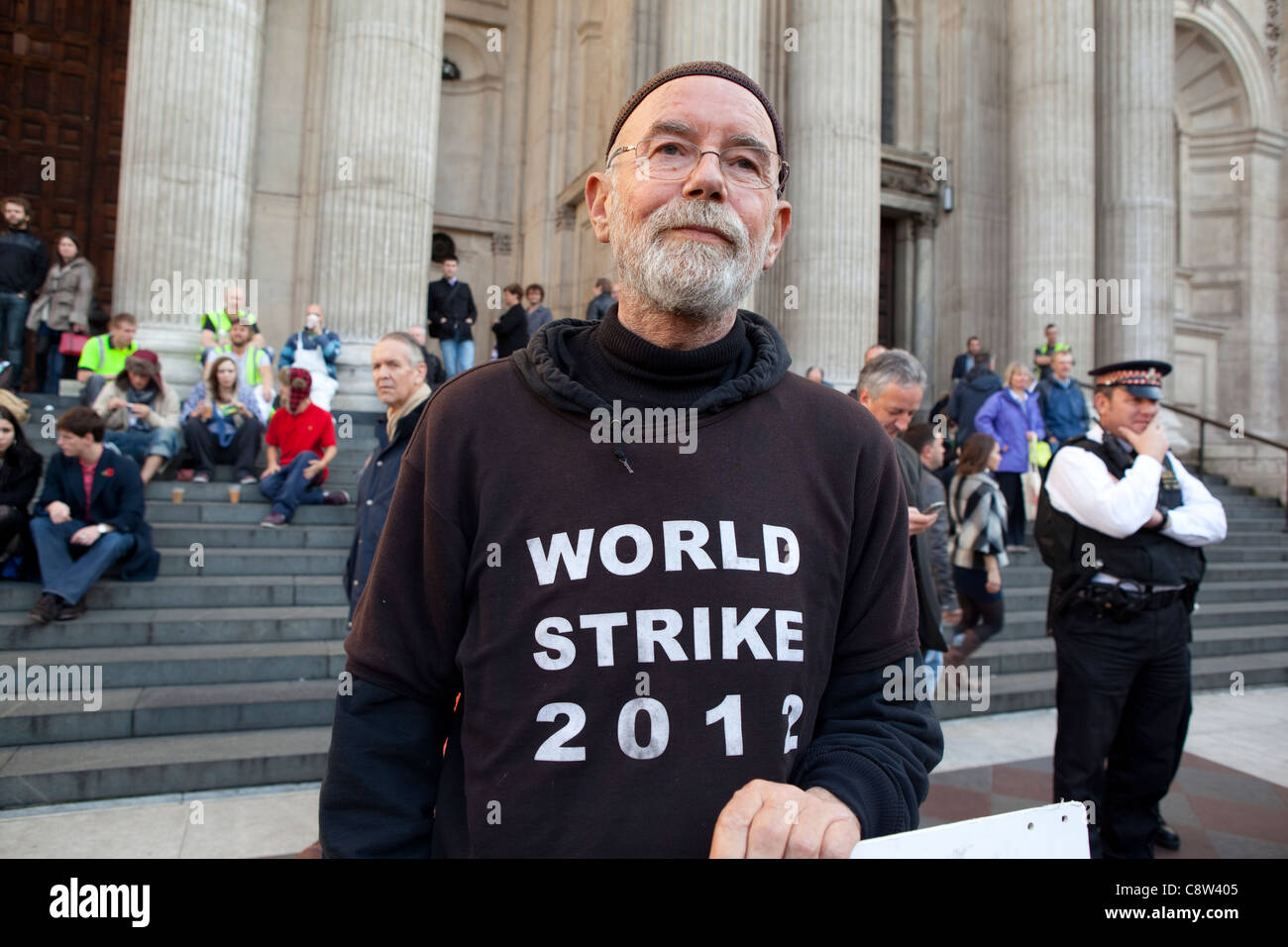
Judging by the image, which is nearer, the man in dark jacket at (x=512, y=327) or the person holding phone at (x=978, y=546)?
the person holding phone at (x=978, y=546)

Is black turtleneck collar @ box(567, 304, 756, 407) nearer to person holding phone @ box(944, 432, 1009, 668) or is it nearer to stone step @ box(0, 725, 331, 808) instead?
stone step @ box(0, 725, 331, 808)

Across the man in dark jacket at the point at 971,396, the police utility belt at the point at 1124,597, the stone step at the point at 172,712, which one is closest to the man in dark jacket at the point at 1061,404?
the man in dark jacket at the point at 971,396

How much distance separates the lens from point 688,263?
4.75ft

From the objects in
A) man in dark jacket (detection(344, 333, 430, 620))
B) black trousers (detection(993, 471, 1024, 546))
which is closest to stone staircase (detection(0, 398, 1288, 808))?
black trousers (detection(993, 471, 1024, 546))

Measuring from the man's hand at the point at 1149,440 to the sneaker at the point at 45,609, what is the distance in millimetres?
6522

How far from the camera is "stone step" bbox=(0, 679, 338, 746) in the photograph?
4.93 m

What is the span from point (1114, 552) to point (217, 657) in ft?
17.6

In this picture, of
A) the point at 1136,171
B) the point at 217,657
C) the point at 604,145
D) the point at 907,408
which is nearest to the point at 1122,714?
the point at 907,408

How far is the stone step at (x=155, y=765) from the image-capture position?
4.48 meters

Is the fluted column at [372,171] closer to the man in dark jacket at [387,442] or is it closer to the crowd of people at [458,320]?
the crowd of people at [458,320]

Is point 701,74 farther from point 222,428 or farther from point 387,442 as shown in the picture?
point 222,428
